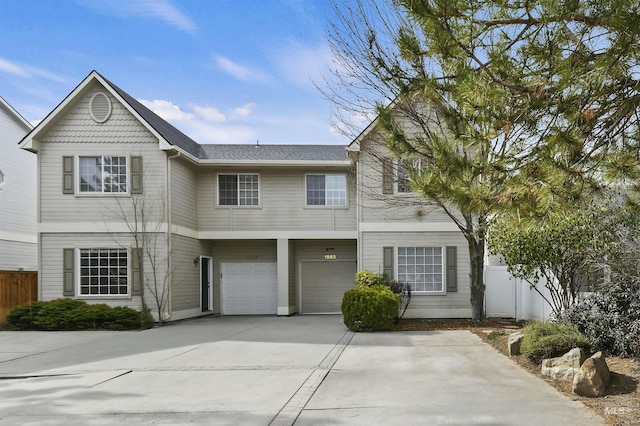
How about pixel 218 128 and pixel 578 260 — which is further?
pixel 218 128

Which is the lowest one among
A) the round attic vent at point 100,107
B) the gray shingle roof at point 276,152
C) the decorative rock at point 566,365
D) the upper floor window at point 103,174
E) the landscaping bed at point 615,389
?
the landscaping bed at point 615,389

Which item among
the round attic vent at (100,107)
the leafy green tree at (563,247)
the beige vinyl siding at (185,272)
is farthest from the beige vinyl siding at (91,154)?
the leafy green tree at (563,247)

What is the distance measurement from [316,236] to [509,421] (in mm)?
13835

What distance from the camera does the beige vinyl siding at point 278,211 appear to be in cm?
1967

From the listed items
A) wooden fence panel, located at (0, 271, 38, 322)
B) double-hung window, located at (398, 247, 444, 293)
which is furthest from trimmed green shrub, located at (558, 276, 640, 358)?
wooden fence panel, located at (0, 271, 38, 322)

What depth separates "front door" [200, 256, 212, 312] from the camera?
20.3 metres

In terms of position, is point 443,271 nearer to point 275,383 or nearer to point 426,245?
point 426,245

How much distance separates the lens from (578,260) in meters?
11.0

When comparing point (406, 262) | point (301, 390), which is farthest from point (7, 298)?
point (301, 390)

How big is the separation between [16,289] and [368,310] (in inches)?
450

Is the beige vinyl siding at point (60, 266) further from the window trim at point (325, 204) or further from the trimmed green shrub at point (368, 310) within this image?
the trimmed green shrub at point (368, 310)

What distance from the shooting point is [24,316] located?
16078 millimetres

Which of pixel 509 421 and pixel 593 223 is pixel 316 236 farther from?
pixel 509 421

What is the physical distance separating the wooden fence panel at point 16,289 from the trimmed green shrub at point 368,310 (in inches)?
421
